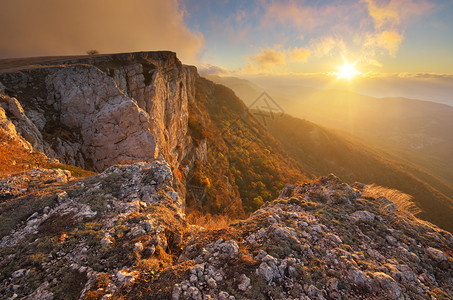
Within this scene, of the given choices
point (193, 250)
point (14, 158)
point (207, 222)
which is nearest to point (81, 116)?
point (14, 158)

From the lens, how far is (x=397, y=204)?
8.68 meters

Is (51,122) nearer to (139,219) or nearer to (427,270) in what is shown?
(139,219)

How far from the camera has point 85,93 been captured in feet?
47.6

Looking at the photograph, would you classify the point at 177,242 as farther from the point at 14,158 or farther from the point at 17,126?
the point at 17,126

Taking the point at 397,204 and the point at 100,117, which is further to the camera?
the point at 100,117

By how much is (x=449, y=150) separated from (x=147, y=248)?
260278mm

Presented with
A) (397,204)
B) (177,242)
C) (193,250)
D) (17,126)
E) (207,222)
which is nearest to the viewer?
(193,250)

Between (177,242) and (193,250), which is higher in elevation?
(193,250)

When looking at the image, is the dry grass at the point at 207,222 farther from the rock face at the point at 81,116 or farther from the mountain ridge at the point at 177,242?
the rock face at the point at 81,116

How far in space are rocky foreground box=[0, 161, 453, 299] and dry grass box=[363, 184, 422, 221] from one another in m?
0.08

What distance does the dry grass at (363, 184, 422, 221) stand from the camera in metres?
7.46

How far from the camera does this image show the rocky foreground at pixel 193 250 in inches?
166

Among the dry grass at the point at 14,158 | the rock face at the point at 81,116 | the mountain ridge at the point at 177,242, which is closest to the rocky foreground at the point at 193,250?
the mountain ridge at the point at 177,242

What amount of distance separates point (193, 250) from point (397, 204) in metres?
10.4
